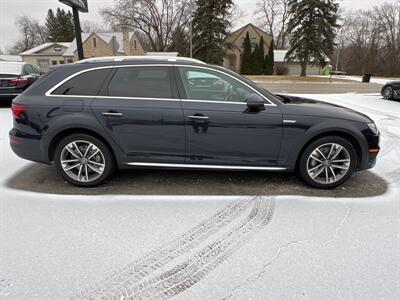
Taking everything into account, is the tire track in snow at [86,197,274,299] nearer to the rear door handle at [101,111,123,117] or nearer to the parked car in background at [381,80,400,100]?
the rear door handle at [101,111,123,117]

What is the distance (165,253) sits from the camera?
8.05 feet

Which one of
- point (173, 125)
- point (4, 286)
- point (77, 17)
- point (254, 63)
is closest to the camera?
point (4, 286)

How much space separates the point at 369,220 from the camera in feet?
9.84

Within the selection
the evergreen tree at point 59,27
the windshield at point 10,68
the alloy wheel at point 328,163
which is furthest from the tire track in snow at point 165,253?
the evergreen tree at point 59,27

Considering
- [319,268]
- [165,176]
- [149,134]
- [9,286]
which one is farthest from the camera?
[165,176]

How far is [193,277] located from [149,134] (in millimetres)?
1923

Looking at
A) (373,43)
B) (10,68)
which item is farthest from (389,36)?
(10,68)

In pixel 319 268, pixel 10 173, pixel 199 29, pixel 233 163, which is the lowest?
pixel 319 268

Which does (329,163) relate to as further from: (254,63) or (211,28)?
(254,63)

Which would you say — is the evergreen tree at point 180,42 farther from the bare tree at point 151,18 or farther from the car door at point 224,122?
the car door at point 224,122

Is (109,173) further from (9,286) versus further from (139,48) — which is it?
(139,48)

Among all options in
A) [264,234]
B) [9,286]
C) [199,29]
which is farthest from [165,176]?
[199,29]

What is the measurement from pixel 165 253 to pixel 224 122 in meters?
1.75

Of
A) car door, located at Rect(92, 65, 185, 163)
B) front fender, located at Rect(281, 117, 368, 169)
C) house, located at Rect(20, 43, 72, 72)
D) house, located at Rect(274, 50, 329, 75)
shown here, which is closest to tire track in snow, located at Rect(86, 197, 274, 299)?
front fender, located at Rect(281, 117, 368, 169)
